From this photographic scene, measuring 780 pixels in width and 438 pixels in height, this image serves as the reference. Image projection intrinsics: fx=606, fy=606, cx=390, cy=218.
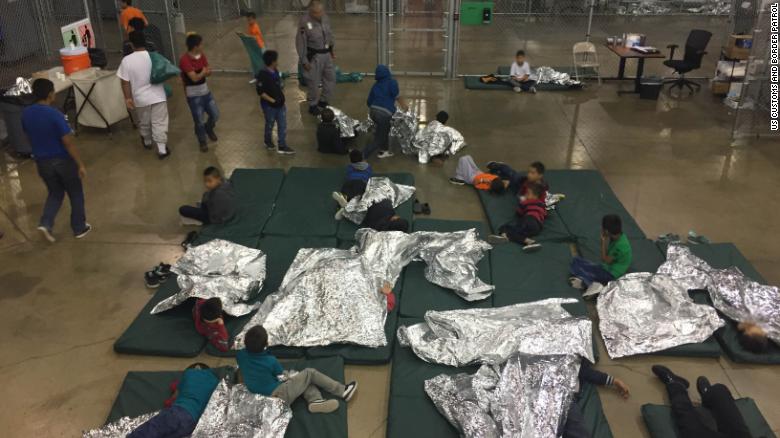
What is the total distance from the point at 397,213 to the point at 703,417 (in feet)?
12.0

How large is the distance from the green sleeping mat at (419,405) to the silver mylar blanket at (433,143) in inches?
160

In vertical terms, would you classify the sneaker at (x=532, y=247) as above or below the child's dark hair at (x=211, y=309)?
below

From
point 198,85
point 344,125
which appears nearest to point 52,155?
point 198,85

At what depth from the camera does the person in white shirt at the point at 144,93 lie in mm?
7719

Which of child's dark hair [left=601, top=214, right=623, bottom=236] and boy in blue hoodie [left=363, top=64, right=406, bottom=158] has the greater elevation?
boy in blue hoodie [left=363, top=64, right=406, bottom=158]

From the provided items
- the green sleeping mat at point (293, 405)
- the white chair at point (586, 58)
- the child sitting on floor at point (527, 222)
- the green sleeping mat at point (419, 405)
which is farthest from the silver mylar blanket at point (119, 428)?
the white chair at point (586, 58)

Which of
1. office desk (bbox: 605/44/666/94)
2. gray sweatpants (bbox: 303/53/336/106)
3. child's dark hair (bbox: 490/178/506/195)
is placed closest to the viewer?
child's dark hair (bbox: 490/178/506/195)

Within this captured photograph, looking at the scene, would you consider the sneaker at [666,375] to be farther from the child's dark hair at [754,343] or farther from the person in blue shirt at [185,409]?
the person in blue shirt at [185,409]

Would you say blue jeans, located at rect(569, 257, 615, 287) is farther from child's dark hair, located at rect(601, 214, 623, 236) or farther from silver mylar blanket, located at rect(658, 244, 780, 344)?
silver mylar blanket, located at rect(658, 244, 780, 344)

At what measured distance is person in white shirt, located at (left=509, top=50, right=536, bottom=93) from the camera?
37.0 feet

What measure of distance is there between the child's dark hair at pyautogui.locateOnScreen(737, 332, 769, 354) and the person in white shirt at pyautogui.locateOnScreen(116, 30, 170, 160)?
7.25m

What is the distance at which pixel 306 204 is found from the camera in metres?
7.11

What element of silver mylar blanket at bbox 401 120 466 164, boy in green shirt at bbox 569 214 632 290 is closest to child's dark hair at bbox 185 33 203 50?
silver mylar blanket at bbox 401 120 466 164

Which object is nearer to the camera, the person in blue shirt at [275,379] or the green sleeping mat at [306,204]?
the person in blue shirt at [275,379]
